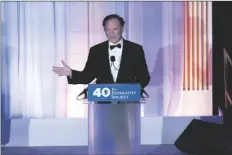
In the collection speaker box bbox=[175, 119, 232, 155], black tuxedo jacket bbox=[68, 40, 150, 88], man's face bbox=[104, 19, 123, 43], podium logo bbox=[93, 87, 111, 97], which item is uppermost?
man's face bbox=[104, 19, 123, 43]

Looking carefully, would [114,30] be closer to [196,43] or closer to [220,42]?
[196,43]

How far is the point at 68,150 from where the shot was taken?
12.7 feet

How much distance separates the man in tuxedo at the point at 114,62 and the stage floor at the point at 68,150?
2.22ft

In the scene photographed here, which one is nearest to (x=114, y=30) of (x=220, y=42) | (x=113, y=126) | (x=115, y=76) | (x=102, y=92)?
(x=115, y=76)

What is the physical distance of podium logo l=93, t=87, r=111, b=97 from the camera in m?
2.71

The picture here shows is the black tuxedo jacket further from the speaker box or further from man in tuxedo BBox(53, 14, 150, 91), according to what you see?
the speaker box

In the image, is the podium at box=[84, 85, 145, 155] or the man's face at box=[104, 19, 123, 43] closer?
the podium at box=[84, 85, 145, 155]

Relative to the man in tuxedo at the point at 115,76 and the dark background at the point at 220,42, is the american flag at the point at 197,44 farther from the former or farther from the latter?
the man in tuxedo at the point at 115,76

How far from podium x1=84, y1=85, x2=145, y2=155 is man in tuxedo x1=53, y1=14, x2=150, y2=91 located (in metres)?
0.85

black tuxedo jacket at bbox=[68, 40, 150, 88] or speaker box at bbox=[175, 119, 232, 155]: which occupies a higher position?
black tuxedo jacket at bbox=[68, 40, 150, 88]

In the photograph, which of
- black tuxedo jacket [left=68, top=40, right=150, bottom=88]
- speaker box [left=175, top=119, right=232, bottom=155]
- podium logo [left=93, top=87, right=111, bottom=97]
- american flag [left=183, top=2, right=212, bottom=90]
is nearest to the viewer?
podium logo [left=93, top=87, right=111, bottom=97]

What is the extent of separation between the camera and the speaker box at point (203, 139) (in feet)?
10.8

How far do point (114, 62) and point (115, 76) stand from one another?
0.45 ft

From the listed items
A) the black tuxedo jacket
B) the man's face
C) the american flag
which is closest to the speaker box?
the black tuxedo jacket
